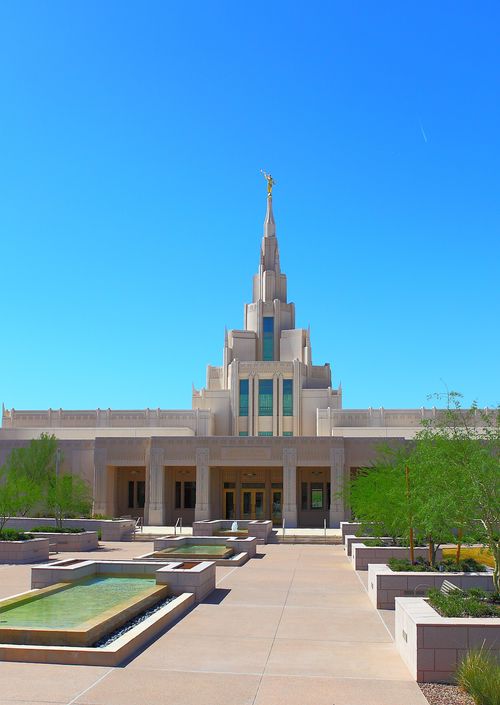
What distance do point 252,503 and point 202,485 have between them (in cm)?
502

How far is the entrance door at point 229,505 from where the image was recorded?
49.9 metres

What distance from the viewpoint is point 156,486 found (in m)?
46.5

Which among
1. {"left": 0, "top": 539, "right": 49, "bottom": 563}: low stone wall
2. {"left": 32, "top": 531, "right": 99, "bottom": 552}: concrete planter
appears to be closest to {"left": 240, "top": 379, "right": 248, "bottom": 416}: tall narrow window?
{"left": 32, "top": 531, "right": 99, "bottom": 552}: concrete planter

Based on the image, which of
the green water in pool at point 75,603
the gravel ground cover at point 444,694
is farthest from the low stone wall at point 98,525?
the gravel ground cover at point 444,694

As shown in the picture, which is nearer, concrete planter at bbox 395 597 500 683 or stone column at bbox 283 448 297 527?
concrete planter at bbox 395 597 500 683

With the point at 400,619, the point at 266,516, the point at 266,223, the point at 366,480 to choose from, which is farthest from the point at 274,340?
the point at 400,619

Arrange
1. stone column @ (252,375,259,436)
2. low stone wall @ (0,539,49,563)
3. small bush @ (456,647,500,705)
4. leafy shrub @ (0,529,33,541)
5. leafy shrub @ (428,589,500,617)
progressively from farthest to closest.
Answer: stone column @ (252,375,259,436), leafy shrub @ (0,529,33,541), low stone wall @ (0,539,49,563), leafy shrub @ (428,589,500,617), small bush @ (456,647,500,705)

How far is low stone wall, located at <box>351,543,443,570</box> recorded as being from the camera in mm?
21106

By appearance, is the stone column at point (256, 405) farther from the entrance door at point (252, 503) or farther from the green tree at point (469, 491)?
the green tree at point (469, 491)

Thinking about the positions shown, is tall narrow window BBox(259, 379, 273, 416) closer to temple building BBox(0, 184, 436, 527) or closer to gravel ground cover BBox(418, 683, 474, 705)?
temple building BBox(0, 184, 436, 527)

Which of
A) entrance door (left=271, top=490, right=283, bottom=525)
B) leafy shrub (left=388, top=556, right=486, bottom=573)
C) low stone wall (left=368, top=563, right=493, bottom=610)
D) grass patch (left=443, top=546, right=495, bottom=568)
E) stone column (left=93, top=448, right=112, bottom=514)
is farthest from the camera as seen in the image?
entrance door (left=271, top=490, right=283, bottom=525)

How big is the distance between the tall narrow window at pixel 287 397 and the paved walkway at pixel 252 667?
1688 inches

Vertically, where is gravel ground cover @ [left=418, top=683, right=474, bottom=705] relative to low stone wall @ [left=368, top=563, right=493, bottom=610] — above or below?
below

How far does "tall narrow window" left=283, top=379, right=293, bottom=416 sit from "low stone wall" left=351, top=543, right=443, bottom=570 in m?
36.8
